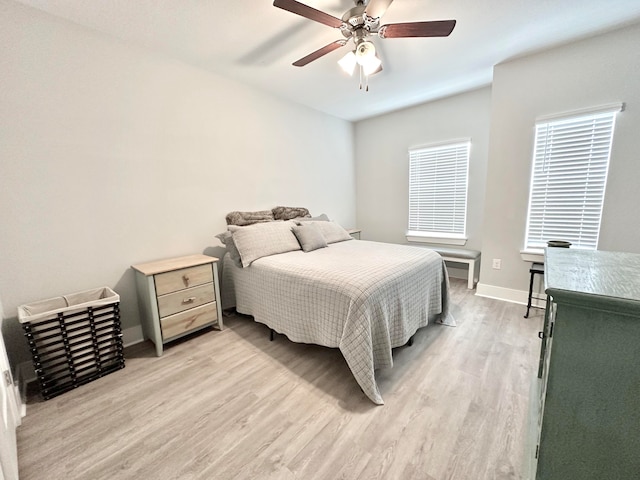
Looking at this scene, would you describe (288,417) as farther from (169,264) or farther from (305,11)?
(305,11)

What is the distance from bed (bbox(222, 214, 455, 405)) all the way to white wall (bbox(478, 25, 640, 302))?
1046mm

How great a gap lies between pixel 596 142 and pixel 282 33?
9.68 ft

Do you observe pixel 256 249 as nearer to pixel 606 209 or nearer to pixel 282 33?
pixel 282 33

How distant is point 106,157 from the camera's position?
82.9 inches

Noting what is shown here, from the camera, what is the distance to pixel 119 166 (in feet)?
7.14

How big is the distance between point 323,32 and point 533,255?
2.97 m

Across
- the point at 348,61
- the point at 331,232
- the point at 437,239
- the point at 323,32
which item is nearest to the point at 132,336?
the point at 331,232

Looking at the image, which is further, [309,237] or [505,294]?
[505,294]

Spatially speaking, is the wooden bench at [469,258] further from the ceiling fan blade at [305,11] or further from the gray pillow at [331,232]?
the ceiling fan blade at [305,11]

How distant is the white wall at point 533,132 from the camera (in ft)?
7.26

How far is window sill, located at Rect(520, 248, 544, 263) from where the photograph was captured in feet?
8.95

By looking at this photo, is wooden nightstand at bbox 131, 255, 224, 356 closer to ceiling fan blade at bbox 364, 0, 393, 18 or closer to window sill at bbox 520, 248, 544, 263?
ceiling fan blade at bbox 364, 0, 393, 18

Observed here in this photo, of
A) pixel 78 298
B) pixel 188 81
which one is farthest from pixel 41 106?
pixel 78 298

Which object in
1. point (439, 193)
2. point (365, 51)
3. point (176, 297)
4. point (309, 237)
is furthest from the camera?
point (439, 193)
